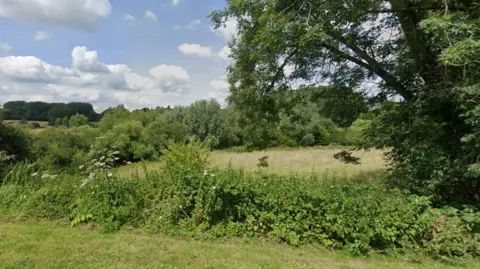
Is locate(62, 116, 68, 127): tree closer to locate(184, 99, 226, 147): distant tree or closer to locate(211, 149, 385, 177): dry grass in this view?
Result: locate(184, 99, 226, 147): distant tree

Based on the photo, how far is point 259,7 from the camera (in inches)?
202

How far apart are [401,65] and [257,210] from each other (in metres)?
4.47

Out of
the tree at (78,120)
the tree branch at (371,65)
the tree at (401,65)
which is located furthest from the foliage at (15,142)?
the tree at (78,120)

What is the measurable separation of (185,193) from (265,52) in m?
3.15

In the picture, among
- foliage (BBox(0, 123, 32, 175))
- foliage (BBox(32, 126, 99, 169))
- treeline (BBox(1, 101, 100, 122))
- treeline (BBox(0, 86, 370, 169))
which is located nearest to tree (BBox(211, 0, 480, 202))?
treeline (BBox(0, 86, 370, 169))

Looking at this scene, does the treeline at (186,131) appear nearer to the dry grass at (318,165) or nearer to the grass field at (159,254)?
the dry grass at (318,165)

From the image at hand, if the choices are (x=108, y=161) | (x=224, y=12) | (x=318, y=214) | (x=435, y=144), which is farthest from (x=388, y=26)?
(x=108, y=161)

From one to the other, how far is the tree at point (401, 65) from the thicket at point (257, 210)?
1071 mm

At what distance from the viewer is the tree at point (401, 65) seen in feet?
12.9

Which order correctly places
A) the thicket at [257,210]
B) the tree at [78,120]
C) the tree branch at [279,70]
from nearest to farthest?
the thicket at [257,210] → the tree branch at [279,70] → the tree at [78,120]

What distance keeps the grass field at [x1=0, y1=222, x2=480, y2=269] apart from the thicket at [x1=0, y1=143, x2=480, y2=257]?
0.62 ft

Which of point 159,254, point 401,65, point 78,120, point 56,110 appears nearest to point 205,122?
point 78,120

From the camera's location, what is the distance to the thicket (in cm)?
317

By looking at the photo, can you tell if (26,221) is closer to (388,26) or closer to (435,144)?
(435,144)
